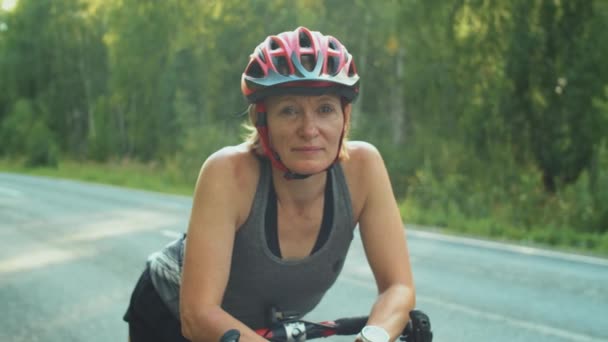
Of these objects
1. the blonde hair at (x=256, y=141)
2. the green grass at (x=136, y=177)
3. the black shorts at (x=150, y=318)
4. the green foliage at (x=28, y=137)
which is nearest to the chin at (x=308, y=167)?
the blonde hair at (x=256, y=141)

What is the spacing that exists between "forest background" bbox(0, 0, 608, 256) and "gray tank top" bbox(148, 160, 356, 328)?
46 centimetres

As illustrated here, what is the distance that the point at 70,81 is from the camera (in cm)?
4525

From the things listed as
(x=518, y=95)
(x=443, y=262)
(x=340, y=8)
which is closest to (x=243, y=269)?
(x=443, y=262)

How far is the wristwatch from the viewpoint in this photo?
2184 millimetres

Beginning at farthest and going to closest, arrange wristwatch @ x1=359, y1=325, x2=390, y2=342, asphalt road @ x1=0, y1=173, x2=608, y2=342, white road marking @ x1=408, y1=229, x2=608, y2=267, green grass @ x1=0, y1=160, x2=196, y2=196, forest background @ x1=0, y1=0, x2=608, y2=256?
green grass @ x1=0, y1=160, x2=196, y2=196, forest background @ x1=0, y1=0, x2=608, y2=256, white road marking @ x1=408, y1=229, x2=608, y2=267, asphalt road @ x1=0, y1=173, x2=608, y2=342, wristwatch @ x1=359, y1=325, x2=390, y2=342

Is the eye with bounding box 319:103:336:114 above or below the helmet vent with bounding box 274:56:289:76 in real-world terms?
below

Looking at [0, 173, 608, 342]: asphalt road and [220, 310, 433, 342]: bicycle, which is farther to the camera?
[0, 173, 608, 342]: asphalt road

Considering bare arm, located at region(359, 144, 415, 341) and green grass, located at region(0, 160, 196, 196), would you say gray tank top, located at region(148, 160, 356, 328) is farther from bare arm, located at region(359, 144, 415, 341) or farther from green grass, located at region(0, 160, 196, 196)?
green grass, located at region(0, 160, 196, 196)

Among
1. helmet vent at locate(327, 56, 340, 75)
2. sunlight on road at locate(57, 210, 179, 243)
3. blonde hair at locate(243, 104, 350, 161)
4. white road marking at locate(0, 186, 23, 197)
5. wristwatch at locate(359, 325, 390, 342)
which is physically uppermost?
helmet vent at locate(327, 56, 340, 75)

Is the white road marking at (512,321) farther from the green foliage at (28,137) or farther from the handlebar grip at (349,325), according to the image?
the green foliage at (28,137)

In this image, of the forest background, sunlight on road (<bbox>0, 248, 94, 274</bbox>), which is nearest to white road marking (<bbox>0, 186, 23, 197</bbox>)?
the forest background

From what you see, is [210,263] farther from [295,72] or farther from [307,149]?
[295,72]

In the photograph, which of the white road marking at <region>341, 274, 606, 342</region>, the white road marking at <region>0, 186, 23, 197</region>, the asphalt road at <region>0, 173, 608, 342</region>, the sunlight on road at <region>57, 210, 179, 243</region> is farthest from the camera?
the white road marking at <region>0, 186, 23, 197</region>

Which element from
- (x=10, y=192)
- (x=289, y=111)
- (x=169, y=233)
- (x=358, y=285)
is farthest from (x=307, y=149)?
(x=10, y=192)
